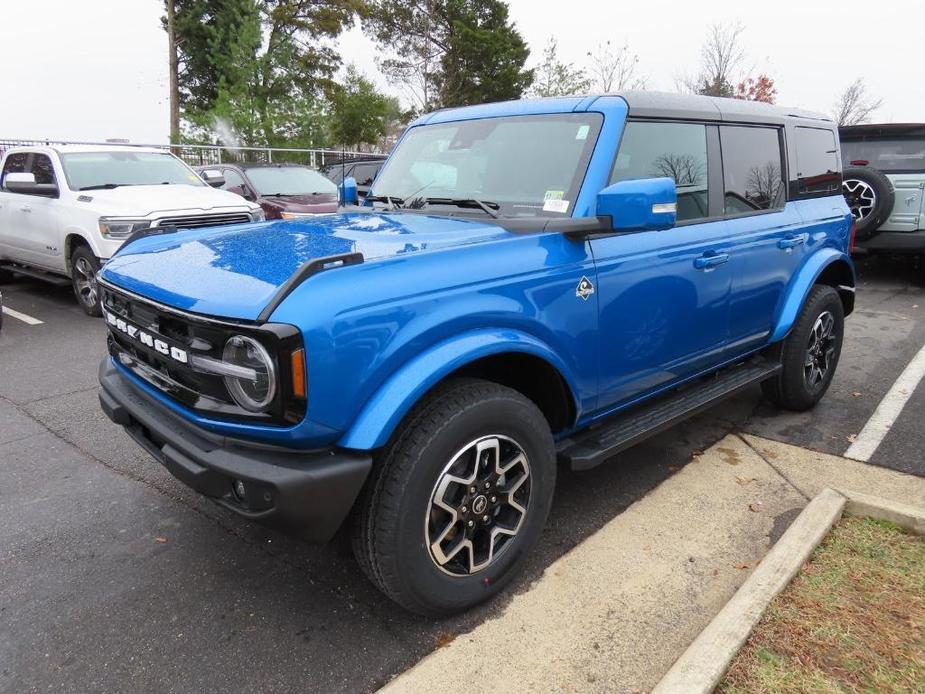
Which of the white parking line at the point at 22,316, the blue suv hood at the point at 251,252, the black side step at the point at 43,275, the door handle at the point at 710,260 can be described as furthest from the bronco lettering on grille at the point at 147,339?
the black side step at the point at 43,275

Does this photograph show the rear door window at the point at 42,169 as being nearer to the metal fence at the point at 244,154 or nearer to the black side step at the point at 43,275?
the black side step at the point at 43,275

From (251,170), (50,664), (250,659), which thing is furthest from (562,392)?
(251,170)

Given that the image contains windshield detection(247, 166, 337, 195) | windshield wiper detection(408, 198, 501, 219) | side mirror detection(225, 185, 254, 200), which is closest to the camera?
windshield wiper detection(408, 198, 501, 219)

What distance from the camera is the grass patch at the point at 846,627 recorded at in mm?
2084

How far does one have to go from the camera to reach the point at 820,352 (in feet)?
14.8

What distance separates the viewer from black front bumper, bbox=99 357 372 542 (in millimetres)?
1975

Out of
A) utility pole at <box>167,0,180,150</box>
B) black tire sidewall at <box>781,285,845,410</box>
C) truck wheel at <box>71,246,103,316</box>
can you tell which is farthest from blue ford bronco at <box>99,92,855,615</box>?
A: utility pole at <box>167,0,180,150</box>

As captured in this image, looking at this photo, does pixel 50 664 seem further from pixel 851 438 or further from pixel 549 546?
pixel 851 438

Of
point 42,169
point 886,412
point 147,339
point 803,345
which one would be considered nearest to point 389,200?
point 147,339

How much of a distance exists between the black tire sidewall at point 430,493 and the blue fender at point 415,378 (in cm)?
17

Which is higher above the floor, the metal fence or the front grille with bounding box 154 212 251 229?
the metal fence

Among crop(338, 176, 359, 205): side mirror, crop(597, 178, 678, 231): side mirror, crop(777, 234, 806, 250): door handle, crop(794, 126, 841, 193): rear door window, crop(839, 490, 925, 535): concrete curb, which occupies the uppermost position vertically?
crop(794, 126, 841, 193): rear door window

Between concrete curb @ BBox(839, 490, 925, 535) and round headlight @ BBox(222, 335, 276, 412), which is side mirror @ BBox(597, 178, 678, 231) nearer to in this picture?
round headlight @ BBox(222, 335, 276, 412)

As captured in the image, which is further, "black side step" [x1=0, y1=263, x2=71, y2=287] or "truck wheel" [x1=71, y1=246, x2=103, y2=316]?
"black side step" [x1=0, y1=263, x2=71, y2=287]
